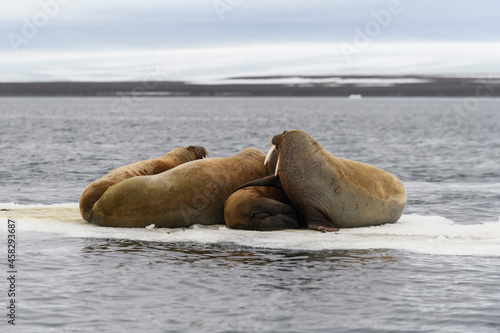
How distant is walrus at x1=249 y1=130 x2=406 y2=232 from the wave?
33 centimetres

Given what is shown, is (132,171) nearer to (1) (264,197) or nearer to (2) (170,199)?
(2) (170,199)

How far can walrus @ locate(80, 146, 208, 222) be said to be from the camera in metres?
13.3

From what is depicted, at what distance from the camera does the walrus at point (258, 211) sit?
12.4 m

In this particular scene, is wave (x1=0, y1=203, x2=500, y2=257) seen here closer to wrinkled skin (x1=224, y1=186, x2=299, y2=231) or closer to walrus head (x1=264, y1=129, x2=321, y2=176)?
wrinkled skin (x1=224, y1=186, x2=299, y2=231)

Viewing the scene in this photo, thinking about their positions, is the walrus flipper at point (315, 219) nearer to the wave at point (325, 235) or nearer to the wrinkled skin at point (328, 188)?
the wrinkled skin at point (328, 188)

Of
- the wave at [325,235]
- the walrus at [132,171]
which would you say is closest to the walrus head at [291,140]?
the wave at [325,235]

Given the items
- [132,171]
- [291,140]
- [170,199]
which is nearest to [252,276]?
[170,199]

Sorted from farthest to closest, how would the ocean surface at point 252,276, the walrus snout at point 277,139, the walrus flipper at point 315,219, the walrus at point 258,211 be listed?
1. the walrus snout at point 277,139
2. the walrus flipper at point 315,219
3. the walrus at point 258,211
4. the ocean surface at point 252,276

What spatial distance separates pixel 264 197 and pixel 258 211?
28 centimetres

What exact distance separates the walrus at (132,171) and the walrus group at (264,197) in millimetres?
28

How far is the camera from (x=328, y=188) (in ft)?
41.9

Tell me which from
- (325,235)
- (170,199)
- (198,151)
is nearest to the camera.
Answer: (325,235)

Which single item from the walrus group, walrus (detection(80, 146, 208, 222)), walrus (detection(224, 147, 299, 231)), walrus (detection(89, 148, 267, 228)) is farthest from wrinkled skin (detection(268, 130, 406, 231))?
walrus (detection(80, 146, 208, 222))

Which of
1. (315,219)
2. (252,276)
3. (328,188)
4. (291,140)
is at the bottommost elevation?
(252,276)
